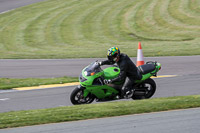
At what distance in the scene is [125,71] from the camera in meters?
9.11

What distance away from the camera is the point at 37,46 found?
2228 cm

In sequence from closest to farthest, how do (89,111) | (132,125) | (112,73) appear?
(132,125), (89,111), (112,73)

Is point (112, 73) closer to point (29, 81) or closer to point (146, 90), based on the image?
point (146, 90)

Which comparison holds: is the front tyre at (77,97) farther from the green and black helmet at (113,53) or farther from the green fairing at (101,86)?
the green and black helmet at (113,53)

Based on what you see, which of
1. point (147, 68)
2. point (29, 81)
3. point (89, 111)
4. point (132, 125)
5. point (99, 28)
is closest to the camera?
point (132, 125)

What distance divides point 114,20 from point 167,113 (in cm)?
2165

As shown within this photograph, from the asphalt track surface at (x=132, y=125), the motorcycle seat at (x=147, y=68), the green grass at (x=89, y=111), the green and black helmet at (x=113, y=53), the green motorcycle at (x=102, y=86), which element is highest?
the green and black helmet at (x=113, y=53)

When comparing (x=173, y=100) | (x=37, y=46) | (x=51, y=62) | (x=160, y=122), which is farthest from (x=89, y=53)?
(x=160, y=122)

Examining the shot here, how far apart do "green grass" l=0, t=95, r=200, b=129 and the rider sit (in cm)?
89

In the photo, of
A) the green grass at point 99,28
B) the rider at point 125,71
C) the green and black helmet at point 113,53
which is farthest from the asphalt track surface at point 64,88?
the green grass at point 99,28

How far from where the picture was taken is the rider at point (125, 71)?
9042 millimetres

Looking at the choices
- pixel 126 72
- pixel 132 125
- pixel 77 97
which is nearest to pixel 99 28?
pixel 126 72

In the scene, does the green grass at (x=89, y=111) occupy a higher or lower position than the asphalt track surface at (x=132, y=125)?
higher

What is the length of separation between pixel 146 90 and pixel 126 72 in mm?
798
